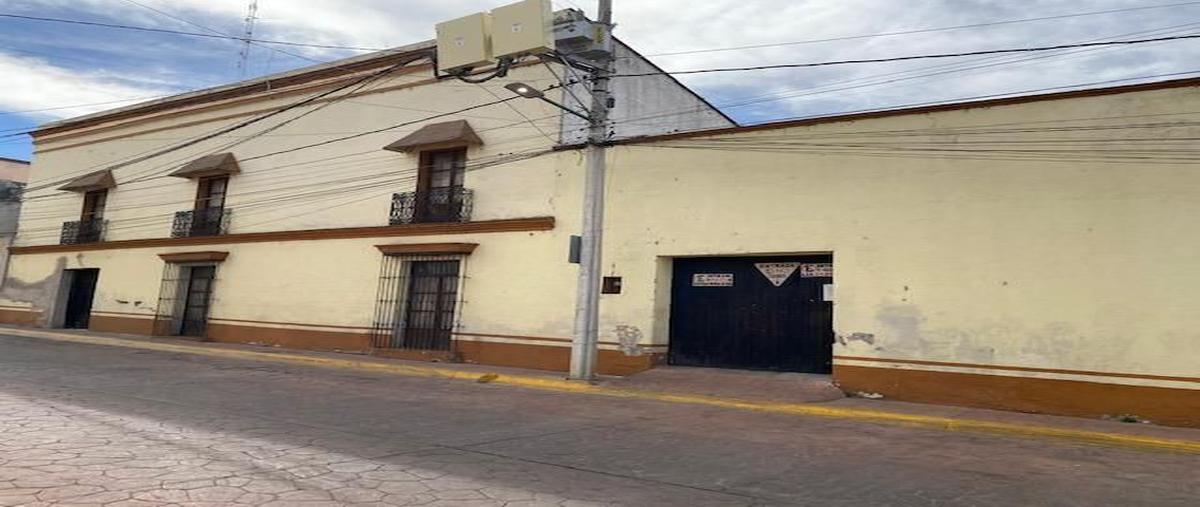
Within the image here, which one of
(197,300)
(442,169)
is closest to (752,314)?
(442,169)

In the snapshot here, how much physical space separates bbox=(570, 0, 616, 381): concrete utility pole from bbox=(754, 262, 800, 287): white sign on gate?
8.68 ft

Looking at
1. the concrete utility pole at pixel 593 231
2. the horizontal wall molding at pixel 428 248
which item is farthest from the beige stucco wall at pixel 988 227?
the horizontal wall molding at pixel 428 248

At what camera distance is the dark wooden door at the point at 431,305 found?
47.3 feet

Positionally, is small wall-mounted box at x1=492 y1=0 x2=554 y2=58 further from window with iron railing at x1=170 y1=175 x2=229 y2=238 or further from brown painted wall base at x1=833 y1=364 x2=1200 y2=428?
window with iron railing at x1=170 y1=175 x2=229 y2=238

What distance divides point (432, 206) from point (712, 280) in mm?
6388

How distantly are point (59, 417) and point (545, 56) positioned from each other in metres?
8.29

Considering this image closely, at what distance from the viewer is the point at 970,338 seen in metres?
9.38

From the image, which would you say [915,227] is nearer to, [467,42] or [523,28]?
[523,28]

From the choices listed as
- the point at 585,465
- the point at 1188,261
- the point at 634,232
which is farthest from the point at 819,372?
the point at 585,465

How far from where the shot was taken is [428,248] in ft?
47.5

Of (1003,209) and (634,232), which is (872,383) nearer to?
(1003,209)

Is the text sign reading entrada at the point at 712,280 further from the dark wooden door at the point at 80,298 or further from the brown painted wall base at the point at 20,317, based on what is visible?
the brown painted wall base at the point at 20,317

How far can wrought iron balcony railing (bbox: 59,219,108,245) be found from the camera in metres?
21.5

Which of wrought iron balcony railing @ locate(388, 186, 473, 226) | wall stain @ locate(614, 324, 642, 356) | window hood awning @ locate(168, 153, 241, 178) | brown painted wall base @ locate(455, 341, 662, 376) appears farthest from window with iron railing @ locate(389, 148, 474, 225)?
window hood awning @ locate(168, 153, 241, 178)
